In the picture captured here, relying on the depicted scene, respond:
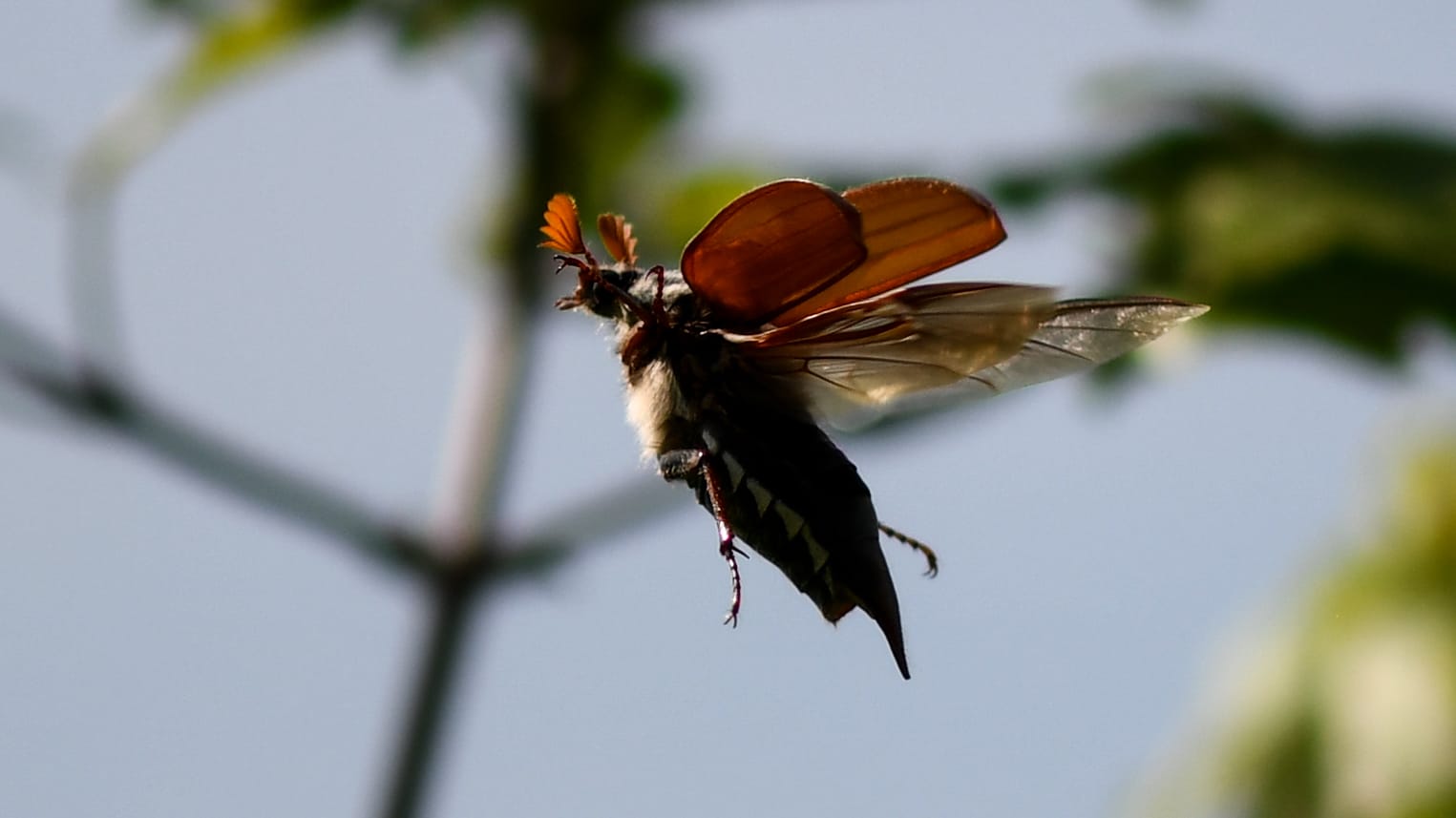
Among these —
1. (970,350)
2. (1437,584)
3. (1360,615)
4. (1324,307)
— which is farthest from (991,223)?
(1437,584)

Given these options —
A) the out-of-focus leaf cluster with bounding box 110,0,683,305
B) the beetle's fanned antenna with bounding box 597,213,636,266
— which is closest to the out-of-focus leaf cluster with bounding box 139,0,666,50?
the out-of-focus leaf cluster with bounding box 110,0,683,305

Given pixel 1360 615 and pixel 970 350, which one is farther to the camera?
pixel 1360 615

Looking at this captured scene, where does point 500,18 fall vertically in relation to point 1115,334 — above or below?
above

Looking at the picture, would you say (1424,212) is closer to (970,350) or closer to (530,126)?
(530,126)

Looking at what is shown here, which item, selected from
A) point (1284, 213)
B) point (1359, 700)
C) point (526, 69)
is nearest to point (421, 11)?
point (526, 69)

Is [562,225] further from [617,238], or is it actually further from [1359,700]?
[1359,700]

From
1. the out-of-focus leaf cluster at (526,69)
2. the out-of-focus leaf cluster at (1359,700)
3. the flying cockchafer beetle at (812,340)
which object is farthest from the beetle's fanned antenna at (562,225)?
the out-of-focus leaf cluster at (1359,700)

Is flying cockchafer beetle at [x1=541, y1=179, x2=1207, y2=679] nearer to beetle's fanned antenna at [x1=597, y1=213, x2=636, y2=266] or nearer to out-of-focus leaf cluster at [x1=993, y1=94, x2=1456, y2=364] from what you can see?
beetle's fanned antenna at [x1=597, y1=213, x2=636, y2=266]
